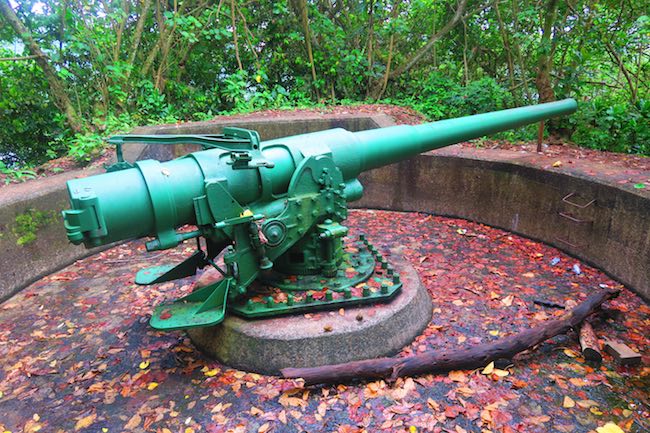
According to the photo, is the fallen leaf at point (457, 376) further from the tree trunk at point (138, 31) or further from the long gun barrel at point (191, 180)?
the tree trunk at point (138, 31)

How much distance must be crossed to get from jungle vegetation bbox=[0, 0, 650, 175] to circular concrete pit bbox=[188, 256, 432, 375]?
15.5 ft

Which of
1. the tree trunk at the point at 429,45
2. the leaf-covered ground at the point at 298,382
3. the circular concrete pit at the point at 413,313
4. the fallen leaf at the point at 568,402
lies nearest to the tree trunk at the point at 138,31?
the circular concrete pit at the point at 413,313

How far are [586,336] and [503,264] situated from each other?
62.7 inches

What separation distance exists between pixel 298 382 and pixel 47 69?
25.8 ft

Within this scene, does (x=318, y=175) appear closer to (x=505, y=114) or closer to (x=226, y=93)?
(x=505, y=114)

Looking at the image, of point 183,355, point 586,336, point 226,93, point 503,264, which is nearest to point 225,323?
point 183,355

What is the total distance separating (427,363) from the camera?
3.14 metres

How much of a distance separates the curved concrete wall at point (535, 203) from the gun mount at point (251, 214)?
222 centimetres

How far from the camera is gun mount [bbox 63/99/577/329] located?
105 inches

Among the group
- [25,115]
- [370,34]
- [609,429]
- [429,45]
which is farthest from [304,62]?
[609,429]

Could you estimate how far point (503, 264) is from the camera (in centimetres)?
499

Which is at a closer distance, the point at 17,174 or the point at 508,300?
the point at 508,300

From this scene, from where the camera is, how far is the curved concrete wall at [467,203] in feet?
14.5

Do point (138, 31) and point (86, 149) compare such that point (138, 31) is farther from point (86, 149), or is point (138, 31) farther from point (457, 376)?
point (457, 376)
